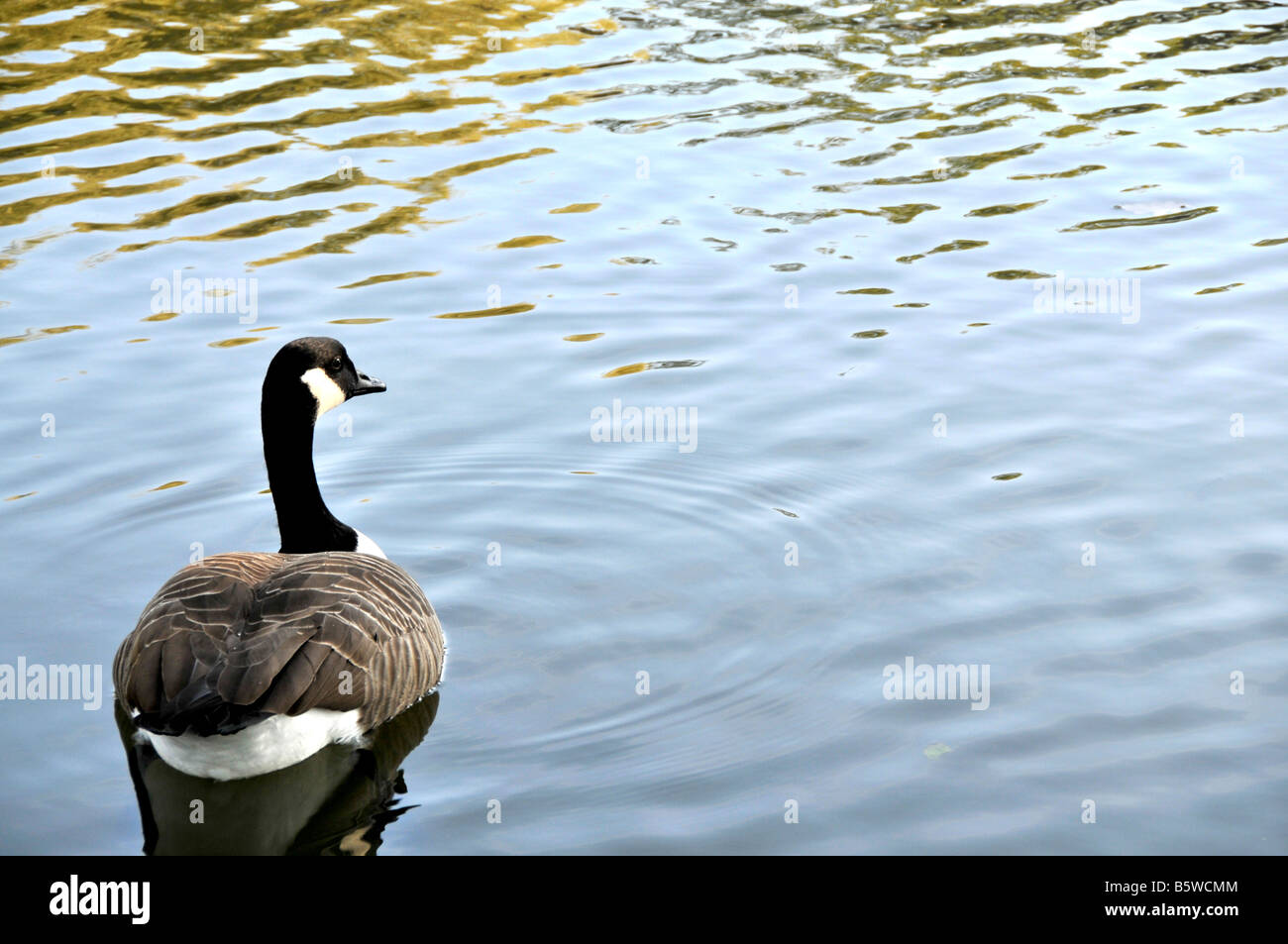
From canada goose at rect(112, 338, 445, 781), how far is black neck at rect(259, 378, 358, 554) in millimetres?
173

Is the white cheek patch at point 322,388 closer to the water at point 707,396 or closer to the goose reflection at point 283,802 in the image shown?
the water at point 707,396

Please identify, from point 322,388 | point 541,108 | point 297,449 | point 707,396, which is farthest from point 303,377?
point 541,108

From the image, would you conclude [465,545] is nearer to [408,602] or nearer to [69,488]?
[408,602]

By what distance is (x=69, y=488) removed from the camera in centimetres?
935

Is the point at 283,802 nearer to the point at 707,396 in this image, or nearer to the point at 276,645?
the point at 276,645

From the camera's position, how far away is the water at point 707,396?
6.76 meters

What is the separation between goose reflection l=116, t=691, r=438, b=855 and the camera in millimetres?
6387

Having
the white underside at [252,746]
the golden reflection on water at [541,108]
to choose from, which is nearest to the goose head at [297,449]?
the white underside at [252,746]

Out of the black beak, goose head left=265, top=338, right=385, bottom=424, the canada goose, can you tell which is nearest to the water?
the canada goose

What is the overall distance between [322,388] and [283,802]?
7.82ft

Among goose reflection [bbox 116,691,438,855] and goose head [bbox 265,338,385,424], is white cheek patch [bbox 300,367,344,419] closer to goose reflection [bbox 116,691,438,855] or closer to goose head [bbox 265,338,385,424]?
goose head [bbox 265,338,385,424]

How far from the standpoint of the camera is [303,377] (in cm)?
802

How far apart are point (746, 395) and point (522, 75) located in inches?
316

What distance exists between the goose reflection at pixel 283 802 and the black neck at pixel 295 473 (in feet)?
4.07
